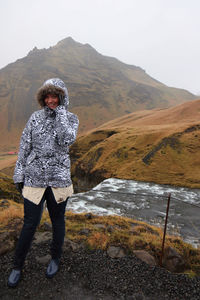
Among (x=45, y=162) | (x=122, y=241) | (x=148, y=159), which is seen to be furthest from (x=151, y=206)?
Result: (x=45, y=162)

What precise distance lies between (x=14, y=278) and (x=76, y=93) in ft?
374

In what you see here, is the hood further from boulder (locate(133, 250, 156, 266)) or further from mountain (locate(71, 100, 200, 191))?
mountain (locate(71, 100, 200, 191))

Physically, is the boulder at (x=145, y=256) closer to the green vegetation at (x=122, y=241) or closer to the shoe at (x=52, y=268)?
the green vegetation at (x=122, y=241)

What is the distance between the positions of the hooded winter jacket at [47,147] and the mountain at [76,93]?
257 ft

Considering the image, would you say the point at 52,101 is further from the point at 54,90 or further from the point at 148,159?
the point at 148,159

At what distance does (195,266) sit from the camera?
9.64 feet

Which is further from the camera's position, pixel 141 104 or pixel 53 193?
pixel 141 104

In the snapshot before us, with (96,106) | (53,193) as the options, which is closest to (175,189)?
(53,193)

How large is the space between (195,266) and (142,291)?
996 millimetres

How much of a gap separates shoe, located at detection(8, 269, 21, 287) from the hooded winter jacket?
3.44 feet

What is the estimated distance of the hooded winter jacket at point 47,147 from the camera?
92.6 inches

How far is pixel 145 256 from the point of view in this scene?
306 centimetres

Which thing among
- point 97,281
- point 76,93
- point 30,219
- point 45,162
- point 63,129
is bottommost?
point 97,281

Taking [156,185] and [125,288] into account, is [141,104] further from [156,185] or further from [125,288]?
[125,288]
